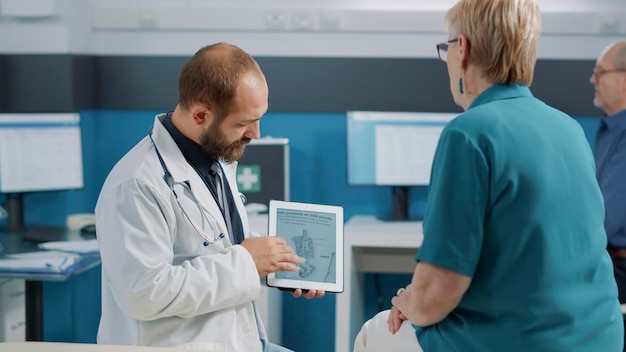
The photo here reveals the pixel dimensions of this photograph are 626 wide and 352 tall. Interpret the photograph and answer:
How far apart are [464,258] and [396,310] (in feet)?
0.90

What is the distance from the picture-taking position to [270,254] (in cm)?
179

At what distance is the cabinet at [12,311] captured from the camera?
10.6 ft

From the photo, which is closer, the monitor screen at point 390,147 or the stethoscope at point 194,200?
the stethoscope at point 194,200

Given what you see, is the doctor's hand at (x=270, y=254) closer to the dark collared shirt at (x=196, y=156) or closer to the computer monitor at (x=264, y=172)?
the dark collared shirt at (x=196, y=156)

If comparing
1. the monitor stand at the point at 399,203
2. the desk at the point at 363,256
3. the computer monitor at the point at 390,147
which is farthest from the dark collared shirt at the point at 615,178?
the monitor stand at the point at 399,203

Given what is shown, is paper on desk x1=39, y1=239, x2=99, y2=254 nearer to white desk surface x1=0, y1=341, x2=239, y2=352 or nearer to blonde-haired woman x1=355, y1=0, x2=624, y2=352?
white desk surface x1=0, y1=341, x2=239, y2=352

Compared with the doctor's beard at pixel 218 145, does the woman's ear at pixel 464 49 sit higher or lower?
higher

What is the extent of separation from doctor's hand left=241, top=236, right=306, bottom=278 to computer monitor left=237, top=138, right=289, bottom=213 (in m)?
1.72

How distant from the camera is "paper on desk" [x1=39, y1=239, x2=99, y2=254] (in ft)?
9.49

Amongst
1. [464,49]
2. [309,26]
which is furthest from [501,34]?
[309,26]

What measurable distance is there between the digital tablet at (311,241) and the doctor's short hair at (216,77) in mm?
300

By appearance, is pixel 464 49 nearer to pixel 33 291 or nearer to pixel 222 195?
pixel 222 195

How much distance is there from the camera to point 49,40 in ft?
11.7

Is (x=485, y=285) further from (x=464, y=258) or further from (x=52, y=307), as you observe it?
(x=52, y=307)
